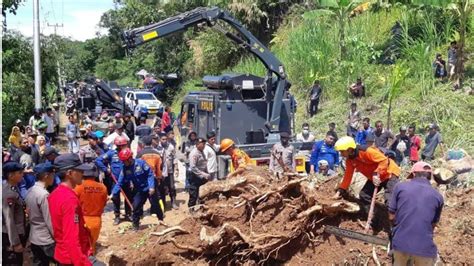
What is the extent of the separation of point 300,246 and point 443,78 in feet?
40.0

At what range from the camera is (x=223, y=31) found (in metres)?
13.8

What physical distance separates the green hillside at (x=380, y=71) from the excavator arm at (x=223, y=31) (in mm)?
3762

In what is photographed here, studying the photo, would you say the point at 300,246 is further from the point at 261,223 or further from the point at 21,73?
the point at 21,73

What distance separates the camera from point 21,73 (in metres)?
19.8

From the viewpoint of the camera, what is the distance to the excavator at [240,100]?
43.1ft

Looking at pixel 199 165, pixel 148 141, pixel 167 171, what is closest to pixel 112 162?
pixel 148 141

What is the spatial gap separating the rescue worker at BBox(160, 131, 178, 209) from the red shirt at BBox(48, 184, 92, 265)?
6066mm

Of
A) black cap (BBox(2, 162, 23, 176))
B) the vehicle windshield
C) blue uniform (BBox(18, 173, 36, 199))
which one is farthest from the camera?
the vehicle windshield

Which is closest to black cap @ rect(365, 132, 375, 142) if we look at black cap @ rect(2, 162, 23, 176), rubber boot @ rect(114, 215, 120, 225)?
rubber boot @ rect(114, 215, 120, 225)

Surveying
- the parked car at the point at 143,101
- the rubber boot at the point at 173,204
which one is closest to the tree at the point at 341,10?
the rubber boot at the point at 173,204

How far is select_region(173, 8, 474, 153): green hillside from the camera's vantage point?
53.5ft

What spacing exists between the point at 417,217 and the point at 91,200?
401 cm

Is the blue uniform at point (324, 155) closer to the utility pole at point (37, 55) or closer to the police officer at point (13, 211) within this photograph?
the police officer at point (13, 211)

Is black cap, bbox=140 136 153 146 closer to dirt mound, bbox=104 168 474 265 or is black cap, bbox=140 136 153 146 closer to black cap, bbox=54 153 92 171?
dirt mound, bbox=104 168 474 265
